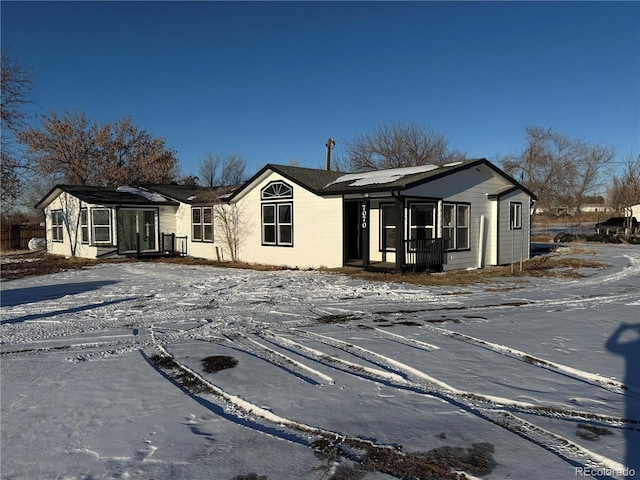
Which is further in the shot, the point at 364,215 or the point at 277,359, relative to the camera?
the point at 364,215

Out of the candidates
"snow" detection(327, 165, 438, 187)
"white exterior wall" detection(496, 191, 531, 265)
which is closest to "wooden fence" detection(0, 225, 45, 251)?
"snow" detection(327, 165, 438, 187)

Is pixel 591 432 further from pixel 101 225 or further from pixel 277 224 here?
pixel 101 225

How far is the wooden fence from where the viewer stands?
93.2ft

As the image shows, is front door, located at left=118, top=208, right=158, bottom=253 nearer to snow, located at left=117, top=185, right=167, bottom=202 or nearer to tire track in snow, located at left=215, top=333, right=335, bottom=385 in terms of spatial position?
snow, located at left=117, top=185, right=167, bottom=202

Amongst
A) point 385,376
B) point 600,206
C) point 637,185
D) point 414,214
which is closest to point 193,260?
point 414,214

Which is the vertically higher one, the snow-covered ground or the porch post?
the porch post

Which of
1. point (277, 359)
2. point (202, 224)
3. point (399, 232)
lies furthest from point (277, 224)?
point (277, 359)

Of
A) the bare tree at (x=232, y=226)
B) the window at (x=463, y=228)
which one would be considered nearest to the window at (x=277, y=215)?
the bare tree at (x=232, y=226)

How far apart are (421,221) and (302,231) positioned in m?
4.28

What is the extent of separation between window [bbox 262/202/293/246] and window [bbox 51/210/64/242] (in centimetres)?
1182

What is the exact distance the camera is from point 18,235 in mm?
28969

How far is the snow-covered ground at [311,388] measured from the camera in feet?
10.1

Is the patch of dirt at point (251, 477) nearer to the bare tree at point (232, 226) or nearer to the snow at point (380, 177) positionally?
the snow at point (380, 177)

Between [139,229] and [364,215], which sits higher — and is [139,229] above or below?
below
